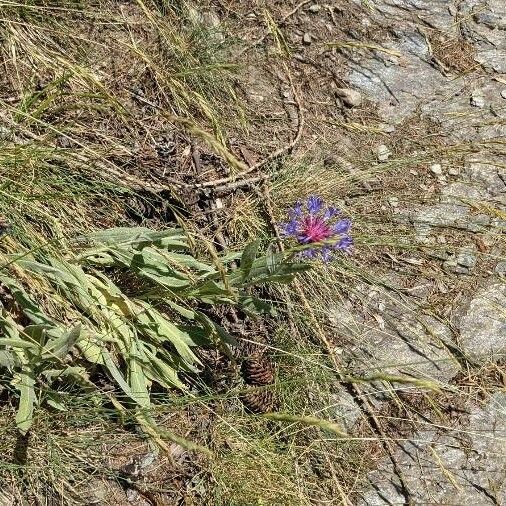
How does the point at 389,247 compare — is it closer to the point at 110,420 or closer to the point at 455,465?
the point at 455,465

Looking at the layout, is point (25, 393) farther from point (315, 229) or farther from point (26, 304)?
point (315, 229)

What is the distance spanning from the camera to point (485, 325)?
255 cm

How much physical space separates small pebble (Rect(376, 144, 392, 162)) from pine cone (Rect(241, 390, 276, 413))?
3.48 feet

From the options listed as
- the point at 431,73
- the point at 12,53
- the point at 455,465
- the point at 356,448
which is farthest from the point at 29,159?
the point at 431,73

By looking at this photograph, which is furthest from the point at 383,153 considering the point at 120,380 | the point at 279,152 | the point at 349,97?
the point at 120,380

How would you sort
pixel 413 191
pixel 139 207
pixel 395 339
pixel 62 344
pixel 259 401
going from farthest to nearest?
1. pixel 413 191
2. pixel 395 339
3. pixel 139 207
4. pixel 259 401
5. pixel 62 344

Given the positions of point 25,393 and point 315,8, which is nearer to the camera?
point 25,393

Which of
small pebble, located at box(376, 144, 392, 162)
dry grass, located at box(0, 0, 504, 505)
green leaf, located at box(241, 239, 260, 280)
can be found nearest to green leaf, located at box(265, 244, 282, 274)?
green leaf, located at box(241, 239, 260, 280)

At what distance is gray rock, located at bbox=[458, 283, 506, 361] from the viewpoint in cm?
248

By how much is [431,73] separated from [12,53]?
1661 mm

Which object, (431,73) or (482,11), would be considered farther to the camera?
(482,11)

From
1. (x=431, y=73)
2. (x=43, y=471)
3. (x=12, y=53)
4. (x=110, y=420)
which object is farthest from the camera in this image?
(x=431, y=73)

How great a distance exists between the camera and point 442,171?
2.87 m

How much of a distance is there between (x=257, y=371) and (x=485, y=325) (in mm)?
858
